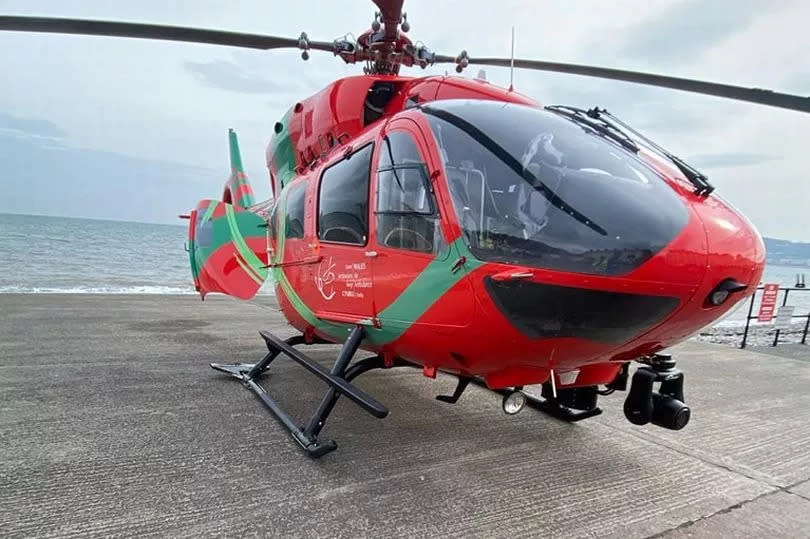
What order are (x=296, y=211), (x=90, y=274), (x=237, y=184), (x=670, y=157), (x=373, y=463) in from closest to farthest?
(x=670, y=157) → (x=373, y=463) → (x=296, y=211) → (x=237, y=184) → (x=90, y=274)

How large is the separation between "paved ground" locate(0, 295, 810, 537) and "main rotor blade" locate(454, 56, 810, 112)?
2439mm

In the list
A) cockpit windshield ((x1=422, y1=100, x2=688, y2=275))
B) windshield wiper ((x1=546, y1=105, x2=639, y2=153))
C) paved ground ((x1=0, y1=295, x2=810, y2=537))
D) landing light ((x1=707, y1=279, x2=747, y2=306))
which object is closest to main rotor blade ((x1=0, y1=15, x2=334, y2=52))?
cockpit windshield ((x1=422, y1=100, x2=688, y2=275))

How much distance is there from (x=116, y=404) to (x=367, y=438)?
7.41ft

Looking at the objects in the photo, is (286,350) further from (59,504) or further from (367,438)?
(59,504)

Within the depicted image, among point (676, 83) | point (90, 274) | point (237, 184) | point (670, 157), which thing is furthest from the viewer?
point (90, 274)

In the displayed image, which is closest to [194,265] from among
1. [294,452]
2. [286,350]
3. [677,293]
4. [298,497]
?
[286,350]

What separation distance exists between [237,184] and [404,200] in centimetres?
533

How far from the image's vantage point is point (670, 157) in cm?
277

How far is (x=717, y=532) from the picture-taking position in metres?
2.61

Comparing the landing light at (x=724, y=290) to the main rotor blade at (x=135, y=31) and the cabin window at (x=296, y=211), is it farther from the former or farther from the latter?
the main rotor blade at (x=135, y=31)

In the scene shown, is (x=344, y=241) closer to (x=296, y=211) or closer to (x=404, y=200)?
(x=404, y=200)

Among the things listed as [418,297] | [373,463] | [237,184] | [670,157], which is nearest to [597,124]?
[670,157]

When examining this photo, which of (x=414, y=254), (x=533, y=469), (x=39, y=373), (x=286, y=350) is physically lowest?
(x=39, y=373)

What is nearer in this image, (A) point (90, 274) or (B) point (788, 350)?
(B) point (788, 350)
